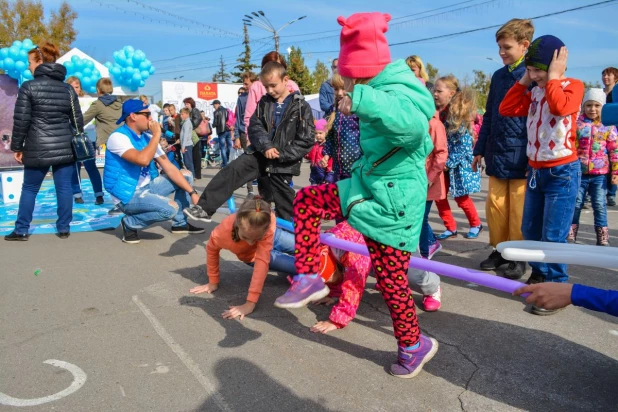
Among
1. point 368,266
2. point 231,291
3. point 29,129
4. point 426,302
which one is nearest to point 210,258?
point 231,291

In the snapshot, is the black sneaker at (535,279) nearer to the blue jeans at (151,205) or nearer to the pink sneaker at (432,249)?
the pink sneaker at (432,249)

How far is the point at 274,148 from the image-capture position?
15.6 feet

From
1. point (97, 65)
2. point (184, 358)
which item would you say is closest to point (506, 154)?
point (184, 358)

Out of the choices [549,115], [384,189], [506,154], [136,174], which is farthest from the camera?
[136,174]

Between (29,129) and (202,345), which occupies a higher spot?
(29,129)

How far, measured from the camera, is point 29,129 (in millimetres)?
6113

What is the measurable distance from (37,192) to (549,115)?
18.6ft

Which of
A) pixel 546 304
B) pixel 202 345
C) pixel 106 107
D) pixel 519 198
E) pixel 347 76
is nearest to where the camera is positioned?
pixel 546 304

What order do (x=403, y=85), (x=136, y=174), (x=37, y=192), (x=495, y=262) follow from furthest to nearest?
1. (x=37, y=192)
2. (x=136, y=174)
3. (x=495, y=262)
4. (x=403, y=85)

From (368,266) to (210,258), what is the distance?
1.28 meters

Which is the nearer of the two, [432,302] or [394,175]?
[394,175]

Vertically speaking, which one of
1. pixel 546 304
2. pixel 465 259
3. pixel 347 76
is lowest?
pixel 465 259

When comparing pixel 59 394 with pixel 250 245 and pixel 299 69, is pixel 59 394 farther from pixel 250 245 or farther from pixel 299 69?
pixel 299 69

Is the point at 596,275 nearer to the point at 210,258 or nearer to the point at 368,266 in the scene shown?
the point at 368,266
